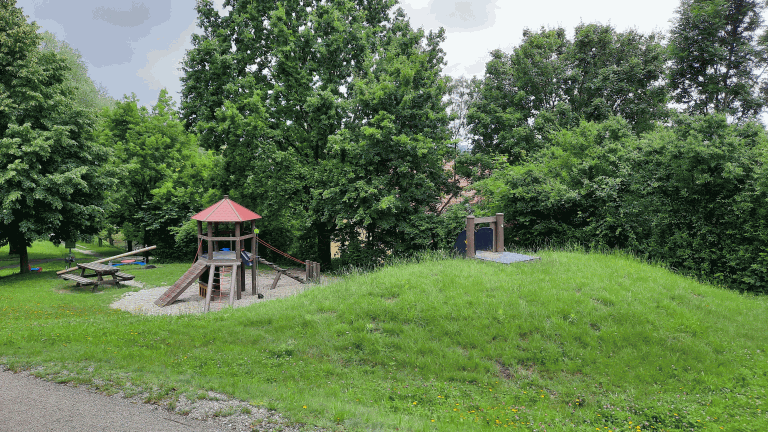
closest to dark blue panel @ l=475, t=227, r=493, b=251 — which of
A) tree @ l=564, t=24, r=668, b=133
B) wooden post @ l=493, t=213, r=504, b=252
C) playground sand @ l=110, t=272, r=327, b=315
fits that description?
wooden post @ l=493, t=213, r=504, b=252

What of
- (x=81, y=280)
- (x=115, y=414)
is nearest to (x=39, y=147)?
(x=81, y=280)

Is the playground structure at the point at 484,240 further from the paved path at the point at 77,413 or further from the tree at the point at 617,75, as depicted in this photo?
the tree at the point at 617,75

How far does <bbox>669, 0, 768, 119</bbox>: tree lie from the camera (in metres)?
19.4

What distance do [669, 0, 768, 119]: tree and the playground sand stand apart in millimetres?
22022

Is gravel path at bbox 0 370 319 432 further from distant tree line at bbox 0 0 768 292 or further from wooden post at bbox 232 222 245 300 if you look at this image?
distant tree line at bbox 0 0 768 292

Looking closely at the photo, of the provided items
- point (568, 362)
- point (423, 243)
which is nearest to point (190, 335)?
point (568, 362)

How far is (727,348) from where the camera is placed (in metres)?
8.48

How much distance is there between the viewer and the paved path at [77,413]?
5.39 m

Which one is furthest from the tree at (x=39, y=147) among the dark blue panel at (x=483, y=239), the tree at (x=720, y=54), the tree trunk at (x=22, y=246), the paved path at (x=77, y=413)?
the tree at (x=720, y=54)

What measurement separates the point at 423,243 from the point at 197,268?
9226mm

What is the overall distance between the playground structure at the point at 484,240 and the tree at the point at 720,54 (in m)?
14.2

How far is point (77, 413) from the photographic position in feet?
18.7

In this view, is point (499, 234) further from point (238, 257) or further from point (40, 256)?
point (40, 256)

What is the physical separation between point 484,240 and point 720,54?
667 inches
